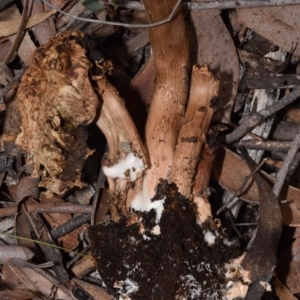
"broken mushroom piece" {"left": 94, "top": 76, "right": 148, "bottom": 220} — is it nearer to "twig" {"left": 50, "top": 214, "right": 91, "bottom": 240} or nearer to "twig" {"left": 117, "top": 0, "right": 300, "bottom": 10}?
"twig" {"left": 50, "top": 214, "right": 91, "bottom": 240}

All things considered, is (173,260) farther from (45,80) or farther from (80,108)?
(45,80)

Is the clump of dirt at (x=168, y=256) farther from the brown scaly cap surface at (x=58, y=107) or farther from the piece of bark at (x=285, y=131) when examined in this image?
the piece of bark at (x=285, y=131)

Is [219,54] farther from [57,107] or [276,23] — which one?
[57,107]

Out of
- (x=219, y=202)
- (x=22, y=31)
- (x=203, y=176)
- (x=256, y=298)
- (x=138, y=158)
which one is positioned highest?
(x=22, y=31)

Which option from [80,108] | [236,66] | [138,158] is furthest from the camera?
[236,66]

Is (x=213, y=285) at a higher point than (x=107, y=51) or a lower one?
lower

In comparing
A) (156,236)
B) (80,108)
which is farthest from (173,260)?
(80,108)

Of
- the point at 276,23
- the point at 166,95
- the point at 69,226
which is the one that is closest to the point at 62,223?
the point at 69,226
